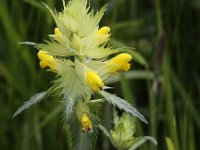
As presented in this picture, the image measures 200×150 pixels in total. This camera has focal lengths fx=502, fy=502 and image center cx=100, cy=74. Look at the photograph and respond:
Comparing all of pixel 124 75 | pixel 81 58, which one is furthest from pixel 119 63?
pixel 124 75

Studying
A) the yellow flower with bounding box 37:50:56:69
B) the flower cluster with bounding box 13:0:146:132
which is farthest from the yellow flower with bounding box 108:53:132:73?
the yellow flower with bounding box 37:50:56:69

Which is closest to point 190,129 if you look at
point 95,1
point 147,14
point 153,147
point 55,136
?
point 153,147

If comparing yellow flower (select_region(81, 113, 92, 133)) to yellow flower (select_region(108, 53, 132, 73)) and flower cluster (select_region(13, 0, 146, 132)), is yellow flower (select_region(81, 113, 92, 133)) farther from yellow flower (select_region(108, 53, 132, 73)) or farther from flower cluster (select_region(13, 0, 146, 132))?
yellow flower (select_region(108, 53, 132, 73))

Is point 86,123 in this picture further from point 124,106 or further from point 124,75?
point 124,75

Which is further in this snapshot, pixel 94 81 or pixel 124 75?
pixel 124 75

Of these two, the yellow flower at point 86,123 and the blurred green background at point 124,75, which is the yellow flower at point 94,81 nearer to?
the yellow flower at point 86,123

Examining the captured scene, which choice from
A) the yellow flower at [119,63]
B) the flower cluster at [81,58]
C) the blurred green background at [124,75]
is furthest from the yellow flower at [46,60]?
Result: the blurred green background at [124,75]

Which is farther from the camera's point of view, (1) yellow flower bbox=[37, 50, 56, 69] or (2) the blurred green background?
(2) the blurred green background
